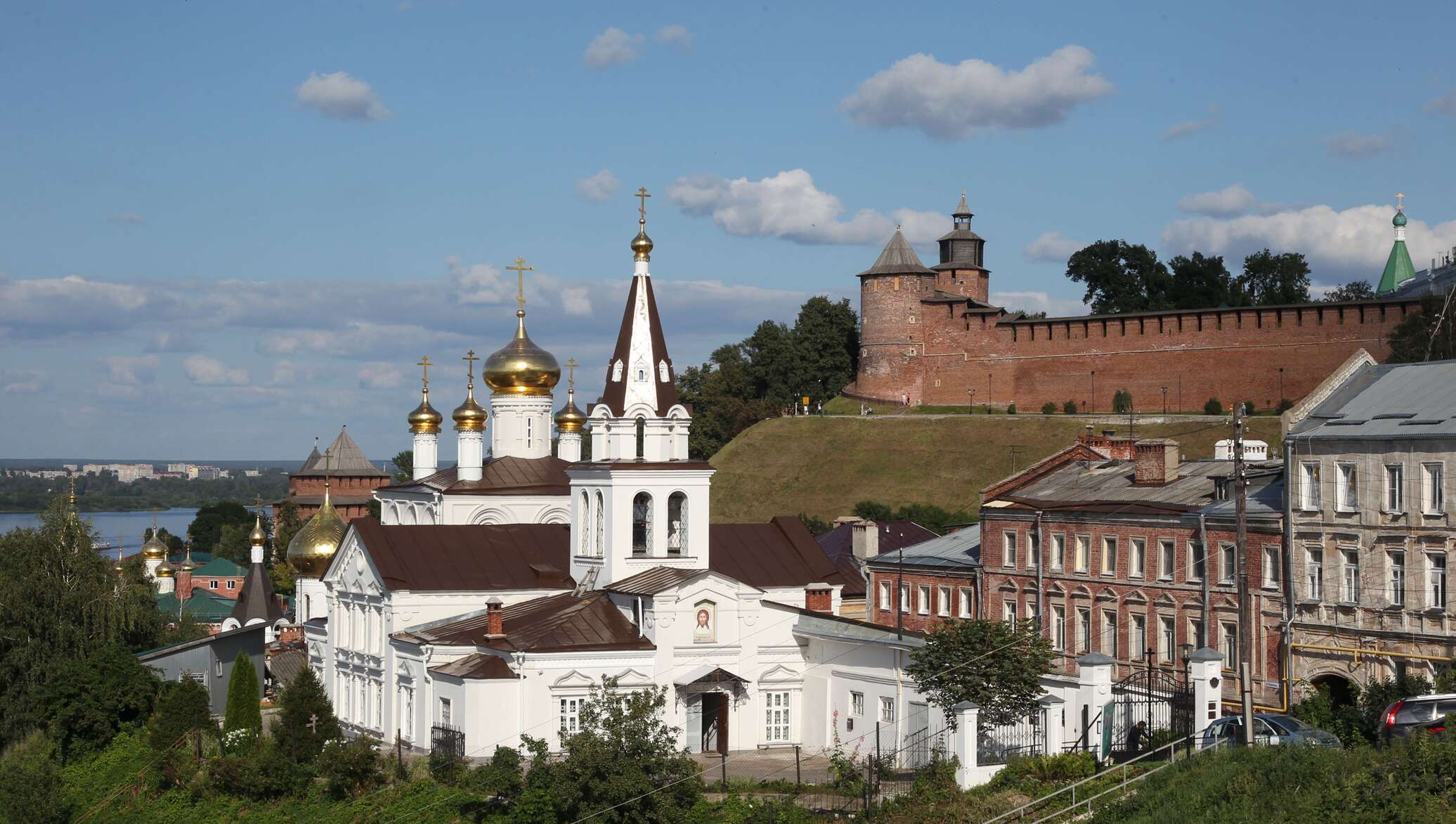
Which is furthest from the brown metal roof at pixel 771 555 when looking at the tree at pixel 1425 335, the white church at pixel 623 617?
the tree at pixel 1425 335

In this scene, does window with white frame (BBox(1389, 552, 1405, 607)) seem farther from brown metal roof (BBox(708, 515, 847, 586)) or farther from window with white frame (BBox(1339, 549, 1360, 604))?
brown metal roof (BBox(708, 515, 847, 586))

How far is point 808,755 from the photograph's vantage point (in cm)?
2944

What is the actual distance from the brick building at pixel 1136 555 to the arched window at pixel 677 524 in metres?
5.70

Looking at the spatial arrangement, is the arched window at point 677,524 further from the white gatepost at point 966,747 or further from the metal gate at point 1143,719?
the white gatepost at point 966,747

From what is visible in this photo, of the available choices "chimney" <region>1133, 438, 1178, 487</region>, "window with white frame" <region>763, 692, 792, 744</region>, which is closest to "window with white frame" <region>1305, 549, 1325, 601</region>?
"chimney" <region>1133, 438, 1178, 487</region>

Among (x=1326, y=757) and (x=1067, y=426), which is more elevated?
(x=1067, y=426)

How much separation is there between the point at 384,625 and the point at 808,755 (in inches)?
325

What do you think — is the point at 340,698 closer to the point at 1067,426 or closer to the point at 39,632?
the point at 39,632

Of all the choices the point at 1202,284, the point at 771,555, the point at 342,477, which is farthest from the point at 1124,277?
the point at 771,555

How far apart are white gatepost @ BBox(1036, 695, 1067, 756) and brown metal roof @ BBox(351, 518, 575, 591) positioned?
12.2 meters

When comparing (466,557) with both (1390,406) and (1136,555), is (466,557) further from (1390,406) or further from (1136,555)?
(1390,406)

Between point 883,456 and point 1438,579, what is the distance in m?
45.6

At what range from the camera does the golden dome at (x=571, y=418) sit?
141 ft

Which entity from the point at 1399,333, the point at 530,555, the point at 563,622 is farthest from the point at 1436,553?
the point at 1399,333
